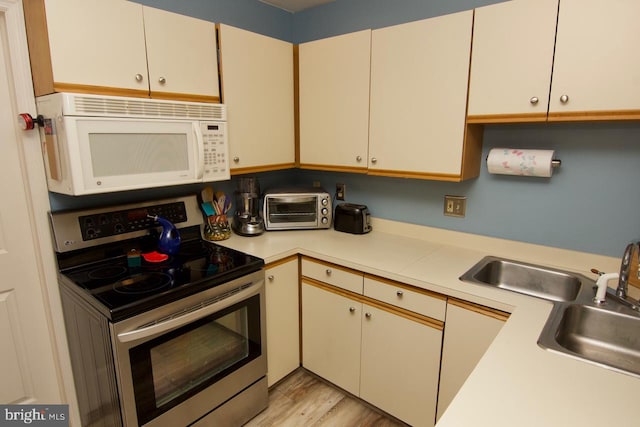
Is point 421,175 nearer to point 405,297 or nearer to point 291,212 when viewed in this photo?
point 405,297

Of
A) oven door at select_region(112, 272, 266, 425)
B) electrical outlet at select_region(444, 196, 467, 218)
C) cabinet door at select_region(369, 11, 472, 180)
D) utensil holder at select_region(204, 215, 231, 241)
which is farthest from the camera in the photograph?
utensil holder at select_region(204, 215, 231, 241)

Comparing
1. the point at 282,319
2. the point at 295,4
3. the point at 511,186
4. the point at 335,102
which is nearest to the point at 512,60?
the point at 511,186

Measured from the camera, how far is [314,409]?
6.76 ft

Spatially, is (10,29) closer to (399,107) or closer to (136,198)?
(136,198)

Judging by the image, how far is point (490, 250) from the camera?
6.55 ft

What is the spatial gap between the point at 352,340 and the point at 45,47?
192 cm

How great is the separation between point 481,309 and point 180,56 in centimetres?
181

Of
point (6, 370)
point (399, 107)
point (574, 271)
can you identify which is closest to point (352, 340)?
point (574, 271)

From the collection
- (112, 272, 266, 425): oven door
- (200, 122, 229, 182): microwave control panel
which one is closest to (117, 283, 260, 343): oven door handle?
(112, 272, 266, 425): oven door

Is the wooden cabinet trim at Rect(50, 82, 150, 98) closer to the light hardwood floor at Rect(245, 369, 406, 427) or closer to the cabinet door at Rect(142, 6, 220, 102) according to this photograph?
the cabinet door at Rect(142, 6, 220, 102)

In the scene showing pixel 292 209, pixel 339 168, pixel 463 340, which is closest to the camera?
pixel 463 340

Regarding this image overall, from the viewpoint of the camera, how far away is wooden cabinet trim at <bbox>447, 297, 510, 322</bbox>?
1.47 metres

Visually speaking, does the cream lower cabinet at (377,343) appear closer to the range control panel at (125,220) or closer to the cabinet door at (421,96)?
the cabinet door at (421,96)

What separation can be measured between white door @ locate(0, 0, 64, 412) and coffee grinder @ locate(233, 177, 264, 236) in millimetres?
979
